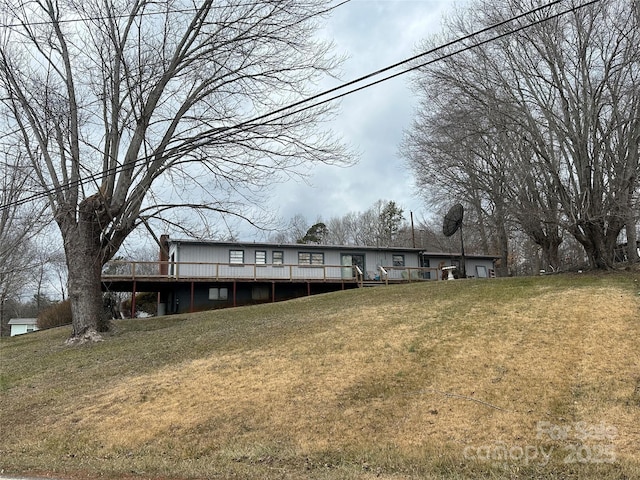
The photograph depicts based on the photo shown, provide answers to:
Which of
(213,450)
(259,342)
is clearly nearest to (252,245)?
(259,342)

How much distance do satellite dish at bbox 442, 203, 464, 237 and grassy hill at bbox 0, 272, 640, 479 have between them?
1181cm

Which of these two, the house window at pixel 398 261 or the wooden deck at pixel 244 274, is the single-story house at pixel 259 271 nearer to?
the wooden deck at pixel 244 274

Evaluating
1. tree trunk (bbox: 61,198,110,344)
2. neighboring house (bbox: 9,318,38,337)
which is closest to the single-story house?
tree trunk (bbox: 61,198,110,344)

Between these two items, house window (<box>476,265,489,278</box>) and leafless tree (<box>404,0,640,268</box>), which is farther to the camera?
house window (<box>476,265,489,278</box>)

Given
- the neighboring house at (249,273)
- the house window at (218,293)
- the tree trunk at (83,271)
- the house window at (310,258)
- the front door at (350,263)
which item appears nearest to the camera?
the tree trunk at (83,271)

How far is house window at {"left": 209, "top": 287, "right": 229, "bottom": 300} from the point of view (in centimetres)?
2781

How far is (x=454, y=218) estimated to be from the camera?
976 inches

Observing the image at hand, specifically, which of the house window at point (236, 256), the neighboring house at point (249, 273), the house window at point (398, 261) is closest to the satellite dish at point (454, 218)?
the neighboring house at point (249, 273)

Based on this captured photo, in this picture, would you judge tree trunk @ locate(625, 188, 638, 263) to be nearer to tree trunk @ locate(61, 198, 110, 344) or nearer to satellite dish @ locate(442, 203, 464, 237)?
satellite dish @ locate(442, 203, 464, 237)

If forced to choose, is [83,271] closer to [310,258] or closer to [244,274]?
[244,274]

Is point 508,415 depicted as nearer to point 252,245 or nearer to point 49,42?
point 49,42

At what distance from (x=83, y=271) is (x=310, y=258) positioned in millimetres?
16511

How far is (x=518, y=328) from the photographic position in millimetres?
9859

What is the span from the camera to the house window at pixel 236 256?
27858mm
